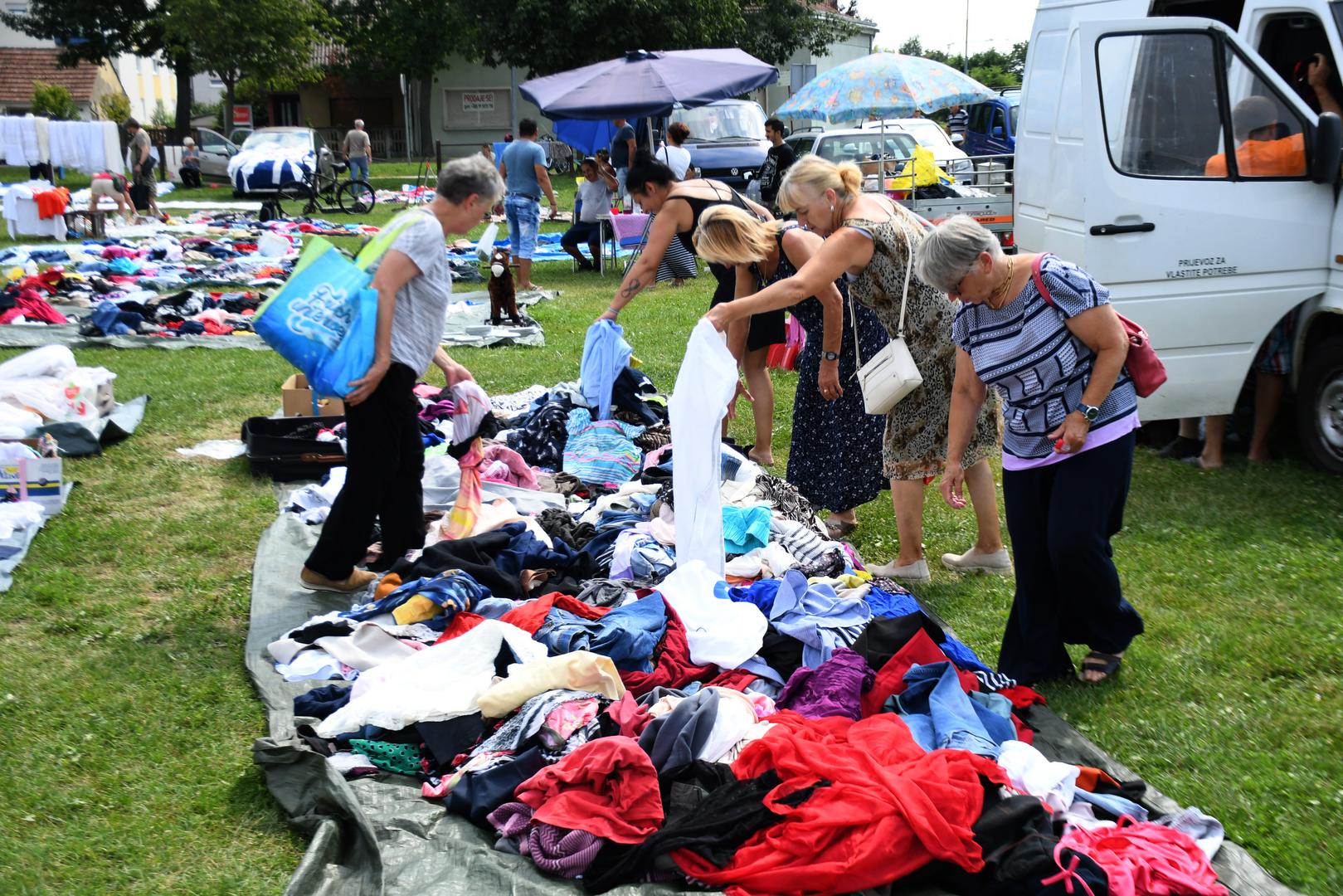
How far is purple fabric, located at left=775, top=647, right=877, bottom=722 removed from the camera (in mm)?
3801

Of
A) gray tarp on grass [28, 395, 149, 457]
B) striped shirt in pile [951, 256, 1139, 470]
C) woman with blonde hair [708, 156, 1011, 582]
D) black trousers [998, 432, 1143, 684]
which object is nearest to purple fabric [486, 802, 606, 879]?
black trousers [998, 432, 1143, 684]

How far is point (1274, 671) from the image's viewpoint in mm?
4445

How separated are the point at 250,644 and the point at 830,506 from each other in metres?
2.91

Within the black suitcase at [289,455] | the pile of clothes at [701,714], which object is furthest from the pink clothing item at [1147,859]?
the black suitcase at [289,455]

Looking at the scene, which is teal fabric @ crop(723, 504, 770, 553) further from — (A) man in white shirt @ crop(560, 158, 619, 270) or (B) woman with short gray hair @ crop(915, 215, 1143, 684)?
(A) man in white shirt @ crop(560, 158, 619, 270)

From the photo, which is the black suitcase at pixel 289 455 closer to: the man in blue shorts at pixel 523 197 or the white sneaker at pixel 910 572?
the white sneaker at pixel 910 572

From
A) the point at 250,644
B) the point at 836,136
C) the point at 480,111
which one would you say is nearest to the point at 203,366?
the point at 250,644

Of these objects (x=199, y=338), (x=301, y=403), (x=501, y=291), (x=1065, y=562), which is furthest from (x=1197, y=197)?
(x=199, y=338)

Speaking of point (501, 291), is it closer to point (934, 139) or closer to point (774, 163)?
point (774, 163)

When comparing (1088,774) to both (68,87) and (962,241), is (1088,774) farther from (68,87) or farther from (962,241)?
(68,87)

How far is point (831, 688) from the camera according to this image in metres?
3.87

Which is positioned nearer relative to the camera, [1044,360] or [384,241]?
[1044,360]

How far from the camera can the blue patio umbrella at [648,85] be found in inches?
601

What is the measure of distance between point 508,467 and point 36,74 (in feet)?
159
